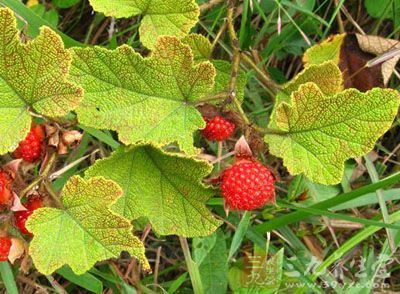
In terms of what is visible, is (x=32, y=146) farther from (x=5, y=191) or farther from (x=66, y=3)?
(x=66, y=3)

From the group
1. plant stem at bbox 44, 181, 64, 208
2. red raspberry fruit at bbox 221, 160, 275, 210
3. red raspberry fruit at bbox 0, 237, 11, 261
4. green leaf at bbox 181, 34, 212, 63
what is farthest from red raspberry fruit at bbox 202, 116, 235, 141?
red raspberry fruit at bbox 0, 237, 11, 261

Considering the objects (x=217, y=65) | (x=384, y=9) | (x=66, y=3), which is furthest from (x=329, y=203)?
(x=66, y=3)

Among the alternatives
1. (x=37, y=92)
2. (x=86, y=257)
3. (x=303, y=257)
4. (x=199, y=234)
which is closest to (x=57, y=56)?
(x=37, y=92)

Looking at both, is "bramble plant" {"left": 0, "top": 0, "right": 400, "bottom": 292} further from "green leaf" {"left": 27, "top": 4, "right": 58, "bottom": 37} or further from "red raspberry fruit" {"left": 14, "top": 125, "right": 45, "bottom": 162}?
"green leaf" {"left": 27, "top": 4, "right": 58, "bottom": 37}

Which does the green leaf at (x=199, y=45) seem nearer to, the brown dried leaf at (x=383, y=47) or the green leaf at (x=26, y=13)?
the green leaf at (x=26, y=13)

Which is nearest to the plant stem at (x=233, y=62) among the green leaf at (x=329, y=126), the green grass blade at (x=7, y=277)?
the green leaf at (x=329, y=126)

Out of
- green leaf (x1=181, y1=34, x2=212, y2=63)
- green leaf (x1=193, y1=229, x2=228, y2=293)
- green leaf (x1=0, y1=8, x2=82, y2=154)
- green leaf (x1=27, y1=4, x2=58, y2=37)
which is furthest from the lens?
green leaf (x1=27, y1=4, x2=58, y2=37)
